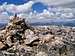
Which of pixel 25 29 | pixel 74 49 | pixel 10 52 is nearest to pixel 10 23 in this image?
pixel 25 29

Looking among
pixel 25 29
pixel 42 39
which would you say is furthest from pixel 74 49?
pixel 25 29

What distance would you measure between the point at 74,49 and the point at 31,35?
3.15m

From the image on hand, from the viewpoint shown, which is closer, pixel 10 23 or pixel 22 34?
pixel 22 34

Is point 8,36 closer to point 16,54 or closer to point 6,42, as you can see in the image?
point 6,42

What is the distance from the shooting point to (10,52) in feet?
52.1

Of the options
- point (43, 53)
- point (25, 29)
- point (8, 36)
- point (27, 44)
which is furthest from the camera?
point (25, 29)

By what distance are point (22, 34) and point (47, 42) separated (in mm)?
2322

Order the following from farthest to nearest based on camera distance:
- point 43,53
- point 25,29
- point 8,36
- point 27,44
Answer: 1. point 25,29
2. point 8,36
3. point 27,44
4. point 43,53

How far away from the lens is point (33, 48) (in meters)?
16.4

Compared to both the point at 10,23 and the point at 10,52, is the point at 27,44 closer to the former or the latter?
the point at 10,52

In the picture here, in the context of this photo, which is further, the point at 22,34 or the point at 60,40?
the point at 22,34

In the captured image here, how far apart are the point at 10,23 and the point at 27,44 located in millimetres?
3969

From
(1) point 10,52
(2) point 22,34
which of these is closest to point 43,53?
(1) point 10,52

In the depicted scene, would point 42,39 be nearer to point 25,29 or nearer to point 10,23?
point 25,29
